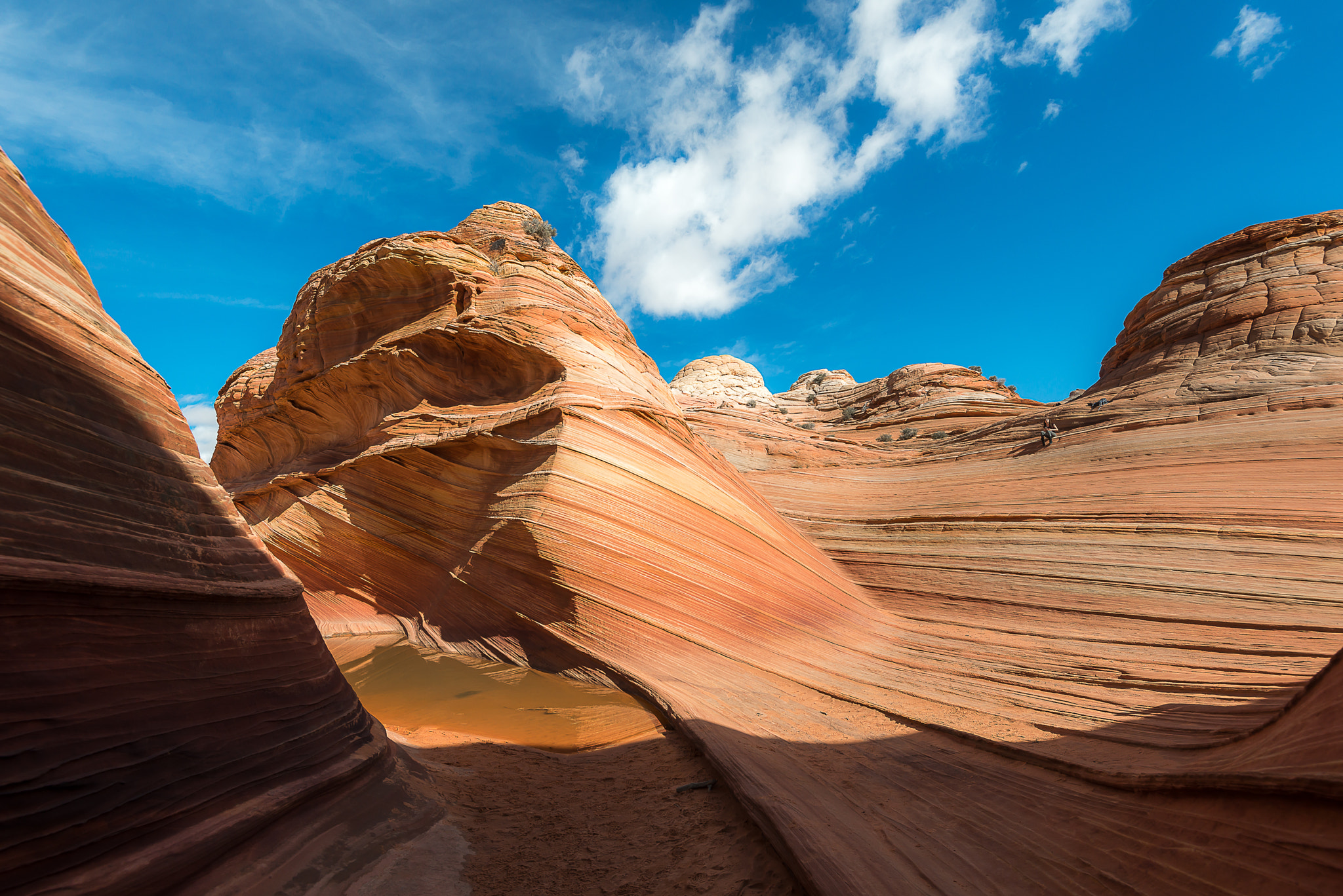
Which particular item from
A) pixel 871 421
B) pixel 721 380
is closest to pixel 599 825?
pixel 871 421

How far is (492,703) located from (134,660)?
3.80 m

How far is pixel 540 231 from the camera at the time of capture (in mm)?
11500

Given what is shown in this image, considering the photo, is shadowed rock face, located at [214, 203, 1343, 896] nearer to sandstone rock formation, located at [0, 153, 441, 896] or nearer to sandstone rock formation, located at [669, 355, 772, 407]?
sandstone rock formation, located at [0, 153, 441, 896]

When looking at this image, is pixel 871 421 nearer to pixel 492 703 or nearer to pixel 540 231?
pixel 540 231

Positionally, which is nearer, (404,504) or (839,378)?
(404,504)

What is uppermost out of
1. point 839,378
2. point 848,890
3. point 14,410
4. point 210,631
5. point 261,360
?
point 839,378

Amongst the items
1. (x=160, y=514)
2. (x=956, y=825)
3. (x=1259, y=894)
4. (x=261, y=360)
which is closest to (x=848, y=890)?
(x=956, y=825)

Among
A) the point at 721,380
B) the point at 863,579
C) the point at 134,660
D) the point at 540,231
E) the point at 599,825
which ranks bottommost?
the point at 599,825

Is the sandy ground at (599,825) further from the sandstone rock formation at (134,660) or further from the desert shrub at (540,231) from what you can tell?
the desert shrub at (540,231)

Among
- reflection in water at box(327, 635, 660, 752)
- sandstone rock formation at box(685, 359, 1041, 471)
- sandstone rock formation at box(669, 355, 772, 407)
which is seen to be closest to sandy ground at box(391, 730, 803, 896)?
reflection in water at box(327, 635, 660, 752)

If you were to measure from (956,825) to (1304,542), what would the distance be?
6.72 m

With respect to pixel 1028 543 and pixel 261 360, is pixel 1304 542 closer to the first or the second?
pixel 1028 543

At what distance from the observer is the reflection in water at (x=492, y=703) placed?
487 cm

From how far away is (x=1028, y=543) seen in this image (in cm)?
816
